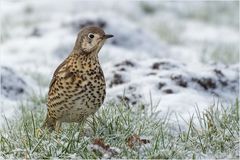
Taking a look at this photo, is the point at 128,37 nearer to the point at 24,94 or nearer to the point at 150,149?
the point at 24,94

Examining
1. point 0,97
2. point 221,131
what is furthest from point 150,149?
point 0,97

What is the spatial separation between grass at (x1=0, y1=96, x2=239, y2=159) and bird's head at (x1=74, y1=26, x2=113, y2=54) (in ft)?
1.83

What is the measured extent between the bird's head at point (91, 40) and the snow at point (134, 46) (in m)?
0.70

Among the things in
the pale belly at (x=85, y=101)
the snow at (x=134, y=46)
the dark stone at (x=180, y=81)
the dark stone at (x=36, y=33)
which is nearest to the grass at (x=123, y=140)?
the pale belly at (x=85, y=101)

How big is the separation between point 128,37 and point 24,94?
4.01m

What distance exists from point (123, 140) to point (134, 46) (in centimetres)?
655

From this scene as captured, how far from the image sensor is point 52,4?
1447cm

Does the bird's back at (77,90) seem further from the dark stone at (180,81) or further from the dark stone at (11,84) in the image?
the dark stone at (11,84)

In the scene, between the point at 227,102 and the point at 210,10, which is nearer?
the point at 227,102

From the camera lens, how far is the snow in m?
7.19

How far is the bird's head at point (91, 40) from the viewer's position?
18.6 ft

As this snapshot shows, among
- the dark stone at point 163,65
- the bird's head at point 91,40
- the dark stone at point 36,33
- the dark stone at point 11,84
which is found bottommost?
the dark stone at point 11,84

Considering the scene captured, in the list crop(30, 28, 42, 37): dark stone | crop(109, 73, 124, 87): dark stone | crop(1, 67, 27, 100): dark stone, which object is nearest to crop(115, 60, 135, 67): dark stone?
crop(109, 73, 124, 87): dark stone

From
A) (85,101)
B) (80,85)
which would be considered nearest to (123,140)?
(85,101)
